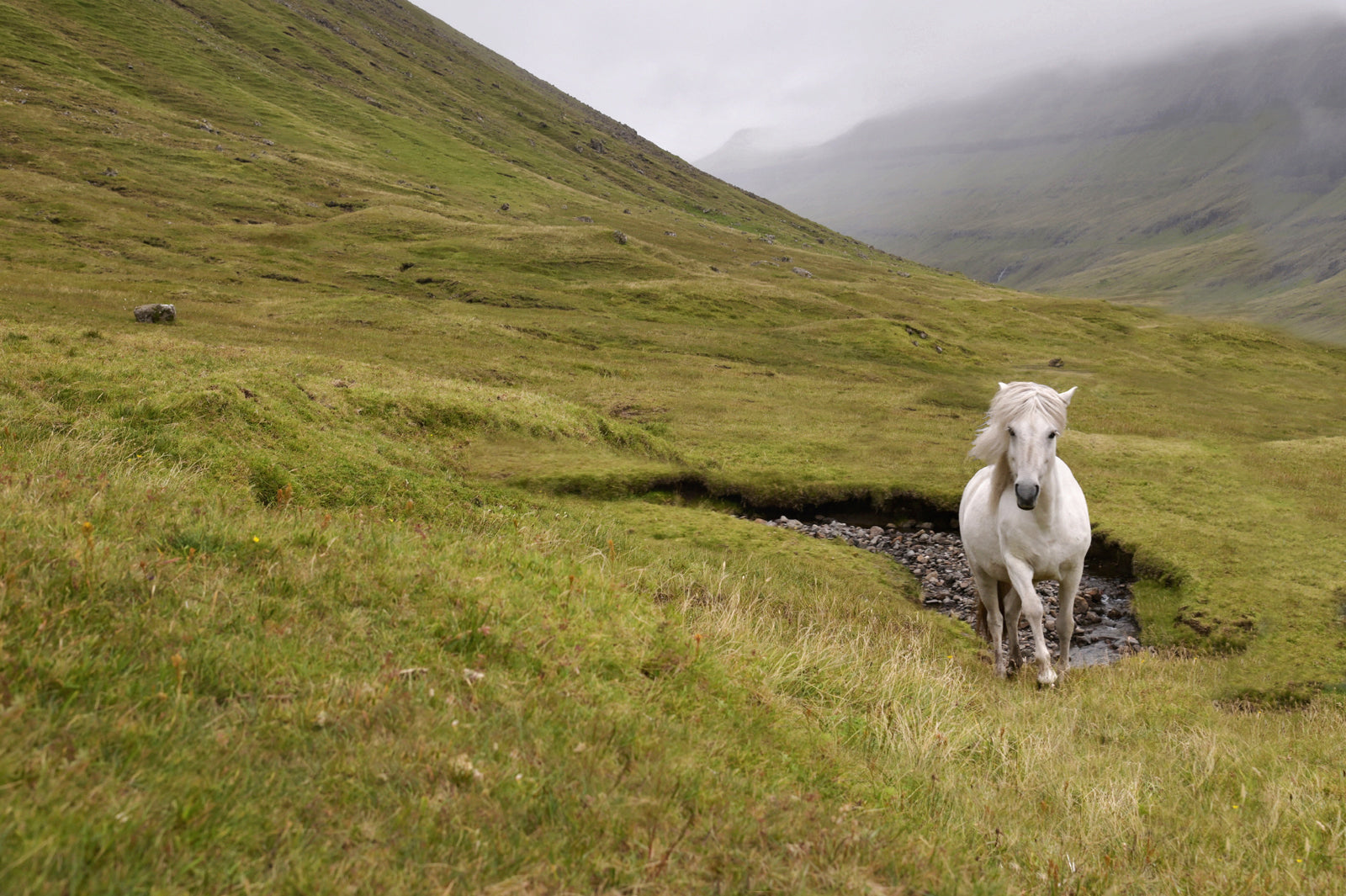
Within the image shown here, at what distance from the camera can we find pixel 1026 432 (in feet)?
38.3

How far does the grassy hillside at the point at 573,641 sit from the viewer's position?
3812mm

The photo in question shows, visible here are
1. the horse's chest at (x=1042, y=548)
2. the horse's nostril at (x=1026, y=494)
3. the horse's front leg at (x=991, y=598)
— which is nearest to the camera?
the horse's nostril at (x=1026, y=494)

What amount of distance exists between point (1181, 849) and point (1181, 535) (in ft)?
64.8

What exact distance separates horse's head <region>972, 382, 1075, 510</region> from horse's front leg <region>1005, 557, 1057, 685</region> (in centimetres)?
124

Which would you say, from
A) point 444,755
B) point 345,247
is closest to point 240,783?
point 444,755

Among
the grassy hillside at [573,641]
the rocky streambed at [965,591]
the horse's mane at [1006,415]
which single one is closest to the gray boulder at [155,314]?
the grassy hillside at [573,641]

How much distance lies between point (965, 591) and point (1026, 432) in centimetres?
1013

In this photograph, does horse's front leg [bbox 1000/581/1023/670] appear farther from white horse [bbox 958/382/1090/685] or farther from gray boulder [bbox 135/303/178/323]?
gray boulder [bbox 135/303/178/323]

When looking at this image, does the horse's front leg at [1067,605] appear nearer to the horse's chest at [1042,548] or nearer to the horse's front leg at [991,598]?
the horse's chest at [1042,548]

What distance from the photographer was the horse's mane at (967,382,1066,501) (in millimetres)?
11883

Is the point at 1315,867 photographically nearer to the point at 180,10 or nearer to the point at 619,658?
the point at 619,658

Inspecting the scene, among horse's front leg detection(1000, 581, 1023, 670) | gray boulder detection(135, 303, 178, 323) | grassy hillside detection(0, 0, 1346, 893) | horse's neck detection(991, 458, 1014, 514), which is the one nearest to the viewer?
grassy hillside detection(0, 0, 1346, 893)

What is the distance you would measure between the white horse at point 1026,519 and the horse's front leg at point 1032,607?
1cm

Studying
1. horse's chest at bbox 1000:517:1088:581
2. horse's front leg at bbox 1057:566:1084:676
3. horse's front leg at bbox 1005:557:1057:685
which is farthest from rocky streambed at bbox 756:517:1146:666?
horse's front leg at bbox 1005:557:1057:685
